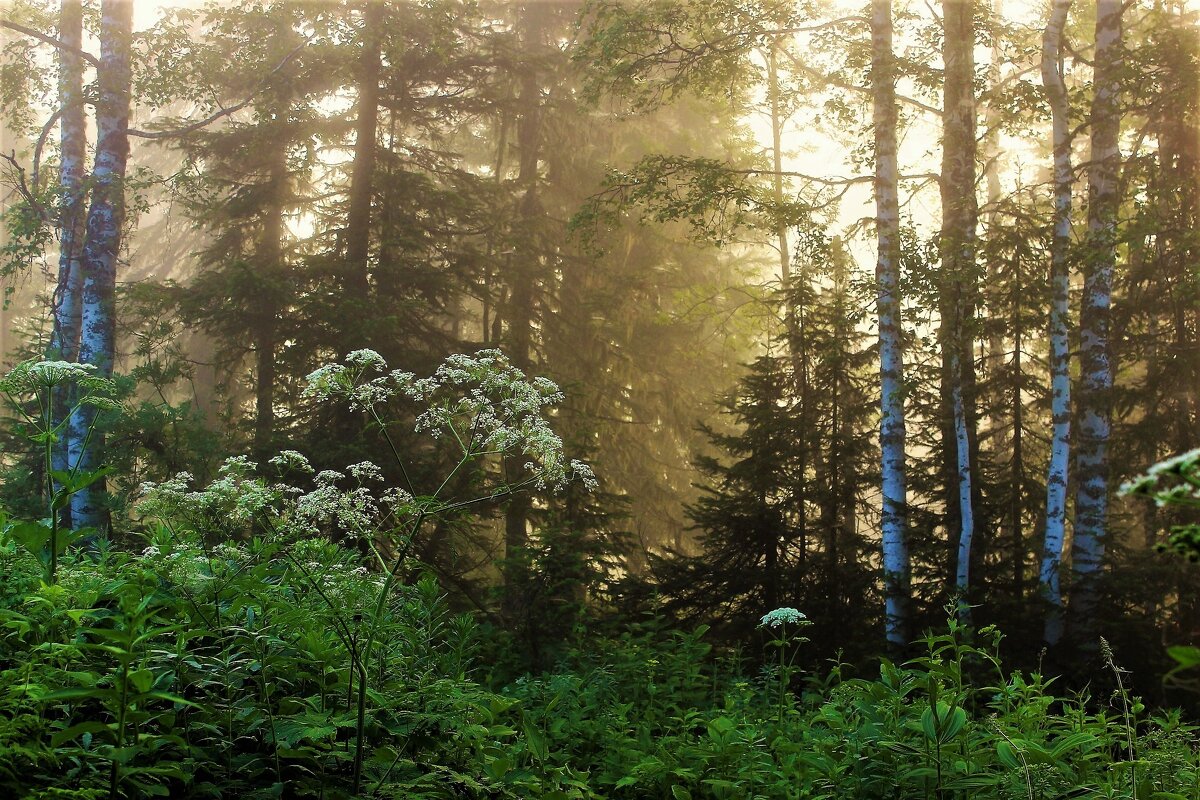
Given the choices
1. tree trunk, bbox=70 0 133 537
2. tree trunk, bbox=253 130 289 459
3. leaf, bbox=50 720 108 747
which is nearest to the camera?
leaf, bbox=50 720 108 747

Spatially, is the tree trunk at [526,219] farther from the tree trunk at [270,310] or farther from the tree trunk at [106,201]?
the tree trunk at [106,201]

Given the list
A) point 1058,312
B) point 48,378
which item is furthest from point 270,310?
point 1058,312

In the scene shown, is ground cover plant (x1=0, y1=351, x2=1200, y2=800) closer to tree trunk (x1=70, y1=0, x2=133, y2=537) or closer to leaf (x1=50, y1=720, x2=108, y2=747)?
leaf (x1=50, y1=720, x2=108, y2=747)

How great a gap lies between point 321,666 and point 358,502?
2.21 feet

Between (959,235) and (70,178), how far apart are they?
13974 millimetres

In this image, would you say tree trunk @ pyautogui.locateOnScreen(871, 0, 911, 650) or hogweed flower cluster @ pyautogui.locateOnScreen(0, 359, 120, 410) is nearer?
hogweed flower cluster @ pyautogui.locateOnScreen(0, 359, 120, 410)

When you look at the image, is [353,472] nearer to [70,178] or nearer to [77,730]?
[77,730]

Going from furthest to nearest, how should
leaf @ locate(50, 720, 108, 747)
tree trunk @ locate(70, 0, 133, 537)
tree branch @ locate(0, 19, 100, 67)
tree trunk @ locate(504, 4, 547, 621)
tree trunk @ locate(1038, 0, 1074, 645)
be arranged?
tree trunk @ locate(504, 4, 547, 621)
tree branch @ locate(0, 19, 100, 67)
tree trunk @ locate(70, 0, 133, 537)
tree trunk @ locate(1038, 0, 1074, 645)
leaf @ locate(50, 720, 108, 747)

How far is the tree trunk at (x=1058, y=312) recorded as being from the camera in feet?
32.2

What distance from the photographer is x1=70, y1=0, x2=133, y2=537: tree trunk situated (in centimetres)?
1389

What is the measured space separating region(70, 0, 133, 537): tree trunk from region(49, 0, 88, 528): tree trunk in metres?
0.44

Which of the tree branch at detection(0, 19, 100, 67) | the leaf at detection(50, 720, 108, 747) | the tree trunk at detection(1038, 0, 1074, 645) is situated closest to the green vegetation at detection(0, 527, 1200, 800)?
the leaf at detection(50, 720, 108, 747)

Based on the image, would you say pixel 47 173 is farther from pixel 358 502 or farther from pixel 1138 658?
pixel 1138 658

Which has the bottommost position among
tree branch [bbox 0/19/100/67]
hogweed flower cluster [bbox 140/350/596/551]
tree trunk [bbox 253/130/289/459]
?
hogweed flower cluster [bbox 140/350/596/551]
